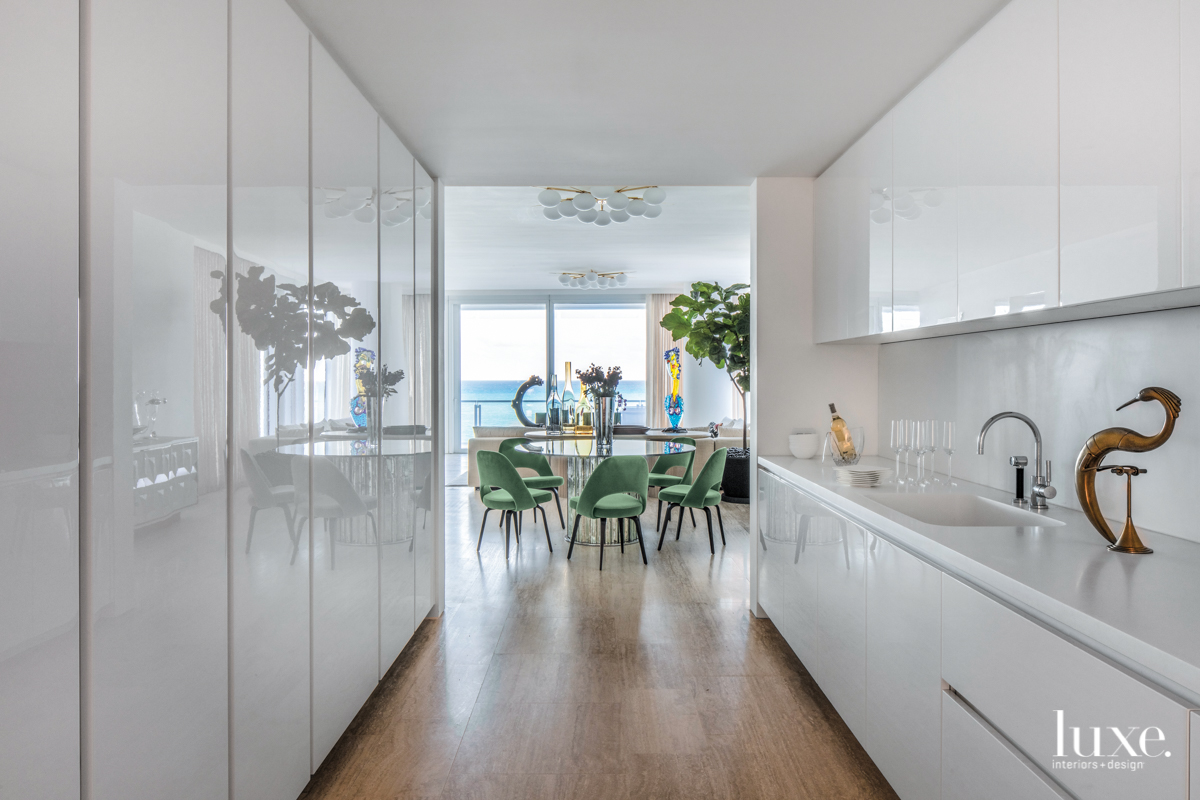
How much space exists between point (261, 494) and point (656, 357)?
9024mm

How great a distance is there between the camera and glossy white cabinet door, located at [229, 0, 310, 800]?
64.1 inches

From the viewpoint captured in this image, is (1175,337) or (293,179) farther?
(293,179)

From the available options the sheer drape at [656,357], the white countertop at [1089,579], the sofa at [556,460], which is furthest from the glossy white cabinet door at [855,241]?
the sheer drape at [656,357]

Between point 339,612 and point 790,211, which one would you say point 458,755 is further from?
point 790,211

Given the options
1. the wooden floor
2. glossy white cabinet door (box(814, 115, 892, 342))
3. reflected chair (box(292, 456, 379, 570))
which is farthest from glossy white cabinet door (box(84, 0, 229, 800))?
glossy white cabinet door (box(814, 115, 892, 342))

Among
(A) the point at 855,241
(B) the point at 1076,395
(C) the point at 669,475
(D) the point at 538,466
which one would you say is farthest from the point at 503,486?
(B) the point at 1076,395

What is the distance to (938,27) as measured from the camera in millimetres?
2076

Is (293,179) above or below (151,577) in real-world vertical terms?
above

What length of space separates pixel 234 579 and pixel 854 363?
3.12m

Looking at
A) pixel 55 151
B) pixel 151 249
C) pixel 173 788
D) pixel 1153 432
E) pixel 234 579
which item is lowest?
pixel 173 788

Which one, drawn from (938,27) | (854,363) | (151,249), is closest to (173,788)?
(151,249)

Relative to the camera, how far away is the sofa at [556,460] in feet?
24.1

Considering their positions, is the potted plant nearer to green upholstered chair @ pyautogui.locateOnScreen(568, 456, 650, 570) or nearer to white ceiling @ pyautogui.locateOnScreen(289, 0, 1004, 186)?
green upholstered chair @ pyautogui.locateOnScreen(568, 456, 650, 570)

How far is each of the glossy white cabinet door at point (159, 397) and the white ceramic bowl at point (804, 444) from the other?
2.75 meters
